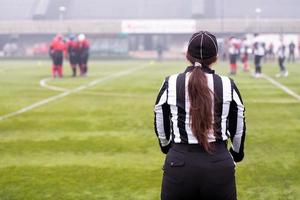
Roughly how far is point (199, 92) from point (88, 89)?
15892 millimetres

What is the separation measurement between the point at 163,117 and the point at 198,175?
0.51m

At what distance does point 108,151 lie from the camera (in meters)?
8.82

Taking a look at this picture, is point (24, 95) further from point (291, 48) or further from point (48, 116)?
point (291, 48)

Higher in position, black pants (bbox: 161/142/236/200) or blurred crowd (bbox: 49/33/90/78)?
black pants (bbox: 161/142/236/200)

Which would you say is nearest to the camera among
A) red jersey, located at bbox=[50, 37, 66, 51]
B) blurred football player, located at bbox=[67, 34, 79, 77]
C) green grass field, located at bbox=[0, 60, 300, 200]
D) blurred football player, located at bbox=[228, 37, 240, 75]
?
green grass field, located at bbox=[0, 60, 300, 200]

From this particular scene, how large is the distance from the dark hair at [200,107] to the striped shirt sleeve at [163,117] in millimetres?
225

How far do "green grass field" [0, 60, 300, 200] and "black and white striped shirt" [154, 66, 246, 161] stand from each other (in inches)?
105

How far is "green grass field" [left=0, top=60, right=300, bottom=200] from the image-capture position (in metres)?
6.68

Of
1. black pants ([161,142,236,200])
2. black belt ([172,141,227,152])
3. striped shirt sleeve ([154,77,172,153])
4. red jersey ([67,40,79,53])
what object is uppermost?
striped shirt sleeve ([154,77,172,153])

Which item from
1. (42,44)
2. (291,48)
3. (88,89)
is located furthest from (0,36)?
(88,89)

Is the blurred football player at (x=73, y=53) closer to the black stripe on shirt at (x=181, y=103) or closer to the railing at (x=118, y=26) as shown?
the black stripe on shirt at (x=181, y=103)

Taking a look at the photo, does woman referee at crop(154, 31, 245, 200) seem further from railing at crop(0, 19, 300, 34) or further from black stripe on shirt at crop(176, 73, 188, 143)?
railing at crop(0, 19, 300, 34)

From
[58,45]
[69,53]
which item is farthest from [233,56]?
[58,45]

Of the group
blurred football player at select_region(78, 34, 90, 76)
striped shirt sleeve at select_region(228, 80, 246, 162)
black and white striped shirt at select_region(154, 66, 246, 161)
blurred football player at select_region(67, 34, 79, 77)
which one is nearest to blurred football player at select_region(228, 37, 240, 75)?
blurred football player at select_region(78, 34, 90, 76)
